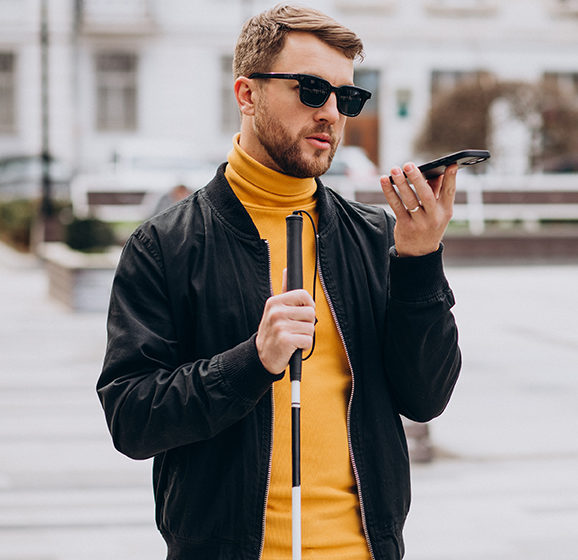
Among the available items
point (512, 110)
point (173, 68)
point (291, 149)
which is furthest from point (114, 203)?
point (291, 149)

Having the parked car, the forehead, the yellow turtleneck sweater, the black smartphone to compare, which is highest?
the forehead

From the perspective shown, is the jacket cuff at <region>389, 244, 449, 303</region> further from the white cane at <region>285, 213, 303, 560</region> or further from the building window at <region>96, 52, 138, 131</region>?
the building window at <region>96, 52, 138, 131</region>

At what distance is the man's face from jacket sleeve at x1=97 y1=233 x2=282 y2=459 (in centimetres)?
34

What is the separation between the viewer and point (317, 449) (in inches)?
86.0

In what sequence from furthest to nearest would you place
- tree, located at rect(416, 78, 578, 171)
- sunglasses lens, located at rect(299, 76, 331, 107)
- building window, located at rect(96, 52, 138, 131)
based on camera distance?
building window, located at rect(96, 52, 138, 131), tree, located at rect(416, 78, 578, 171), sunglasses lens, located at rect(299, 76, 331, 107)

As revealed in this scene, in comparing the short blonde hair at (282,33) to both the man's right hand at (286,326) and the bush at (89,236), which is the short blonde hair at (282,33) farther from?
the bush at (89,236)

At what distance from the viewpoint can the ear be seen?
7.58 feet

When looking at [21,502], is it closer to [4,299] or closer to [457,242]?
[4,299]

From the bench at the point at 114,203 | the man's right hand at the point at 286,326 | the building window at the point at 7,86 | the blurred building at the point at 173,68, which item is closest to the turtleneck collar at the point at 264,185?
the man's right hand at the point at 286,326

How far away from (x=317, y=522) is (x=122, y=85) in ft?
109

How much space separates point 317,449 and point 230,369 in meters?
0.27

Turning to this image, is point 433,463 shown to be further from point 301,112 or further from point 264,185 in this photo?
point 301,112

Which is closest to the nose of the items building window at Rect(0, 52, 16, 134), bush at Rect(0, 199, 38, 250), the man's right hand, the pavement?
the man's right hand

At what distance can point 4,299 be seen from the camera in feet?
48.6
